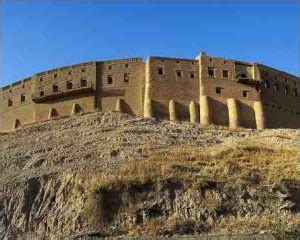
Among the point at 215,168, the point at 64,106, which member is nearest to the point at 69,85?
the point at 64,106

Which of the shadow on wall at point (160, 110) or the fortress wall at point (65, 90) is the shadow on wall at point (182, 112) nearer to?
the shadow on wall at point (160, 110)

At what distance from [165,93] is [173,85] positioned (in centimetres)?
78

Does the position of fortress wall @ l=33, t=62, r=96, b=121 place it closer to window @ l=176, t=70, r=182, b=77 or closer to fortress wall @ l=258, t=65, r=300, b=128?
window @ l=176, t=70, r=182, b=77

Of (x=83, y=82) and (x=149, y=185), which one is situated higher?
(x=83, y=82)

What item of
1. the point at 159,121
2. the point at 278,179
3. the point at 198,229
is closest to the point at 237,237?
the point at 198,229

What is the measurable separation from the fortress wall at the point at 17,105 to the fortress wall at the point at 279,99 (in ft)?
49.9

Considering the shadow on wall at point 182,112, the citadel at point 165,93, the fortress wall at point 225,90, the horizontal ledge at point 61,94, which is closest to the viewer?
the shadow on wall at point 182,112

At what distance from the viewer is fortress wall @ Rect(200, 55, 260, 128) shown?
41.3m

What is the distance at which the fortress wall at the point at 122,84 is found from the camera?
136 feet

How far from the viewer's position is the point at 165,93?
41.5 meters

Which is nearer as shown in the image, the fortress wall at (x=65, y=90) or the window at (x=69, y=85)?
the fortress wall at (x=65, y=90)

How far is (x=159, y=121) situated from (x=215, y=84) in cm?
558

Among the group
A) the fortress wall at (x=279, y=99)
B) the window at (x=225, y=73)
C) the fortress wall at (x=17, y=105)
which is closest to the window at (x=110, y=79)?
the fortress wall at (x=17, y=105)

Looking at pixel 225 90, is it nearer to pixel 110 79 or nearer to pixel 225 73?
pixel 225 73
